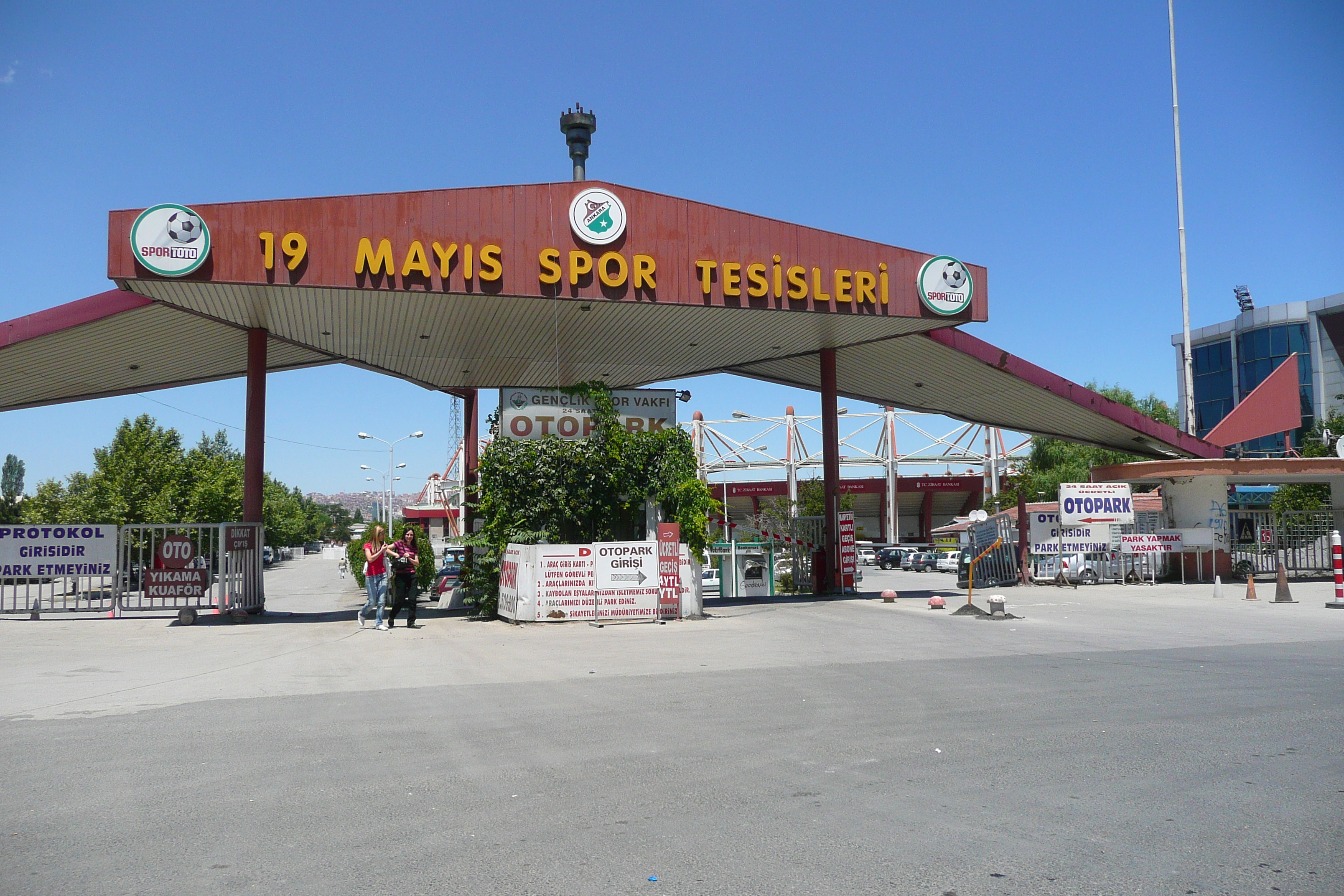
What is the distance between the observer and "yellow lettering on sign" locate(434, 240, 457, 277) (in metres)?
17.1

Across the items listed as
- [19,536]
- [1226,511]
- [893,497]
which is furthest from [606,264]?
[893,497]

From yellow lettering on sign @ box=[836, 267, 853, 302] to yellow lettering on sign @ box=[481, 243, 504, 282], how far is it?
22.8 feet

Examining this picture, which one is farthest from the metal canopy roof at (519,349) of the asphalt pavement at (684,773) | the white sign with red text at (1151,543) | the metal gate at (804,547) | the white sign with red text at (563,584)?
the asphalt pavement at (684,773)

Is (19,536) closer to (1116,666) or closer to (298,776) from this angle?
(298,776)

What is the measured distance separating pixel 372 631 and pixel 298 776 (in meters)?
10.7

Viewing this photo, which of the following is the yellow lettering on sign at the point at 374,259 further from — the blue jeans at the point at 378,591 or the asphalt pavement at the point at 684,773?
the asphalt pavement at the point at 684,773

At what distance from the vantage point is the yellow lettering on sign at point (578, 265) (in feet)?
58.4

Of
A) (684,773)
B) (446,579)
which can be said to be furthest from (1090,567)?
(684,773)

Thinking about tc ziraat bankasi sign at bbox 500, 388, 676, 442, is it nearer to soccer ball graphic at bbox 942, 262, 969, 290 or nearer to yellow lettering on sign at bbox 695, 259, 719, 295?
yellow lettering on sign at bbox 695, 259, 719, 295

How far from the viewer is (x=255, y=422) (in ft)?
66.2

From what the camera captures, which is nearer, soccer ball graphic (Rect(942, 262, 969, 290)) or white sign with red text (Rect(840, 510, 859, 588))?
soccer ball graphic (Rect(942, 262, 969, 290))

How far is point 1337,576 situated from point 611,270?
16.4 meters

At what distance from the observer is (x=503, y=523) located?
1872cm

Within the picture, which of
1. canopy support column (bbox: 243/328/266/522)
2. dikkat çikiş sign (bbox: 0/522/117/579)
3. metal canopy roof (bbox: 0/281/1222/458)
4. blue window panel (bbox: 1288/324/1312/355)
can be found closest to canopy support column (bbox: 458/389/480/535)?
metal canopy roof (bbox: 0/281/1222/458)
